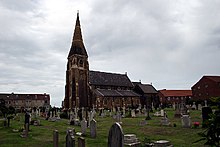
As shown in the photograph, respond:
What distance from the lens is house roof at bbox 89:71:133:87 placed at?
6656 cm

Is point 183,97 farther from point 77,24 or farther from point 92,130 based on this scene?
point 92,130

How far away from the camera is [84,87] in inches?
2398

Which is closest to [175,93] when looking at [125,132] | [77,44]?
[77,44]

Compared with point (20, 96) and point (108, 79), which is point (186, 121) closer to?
point (108, 79)

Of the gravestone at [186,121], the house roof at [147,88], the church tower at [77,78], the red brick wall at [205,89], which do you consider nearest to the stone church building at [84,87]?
the church tower at [77,78]

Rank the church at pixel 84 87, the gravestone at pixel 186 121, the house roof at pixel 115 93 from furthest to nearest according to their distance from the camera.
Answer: the house roof at pixel 115 93, the church at pixel 84 87, the gravestone at pixel 186 121

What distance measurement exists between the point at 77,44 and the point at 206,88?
41738 mm

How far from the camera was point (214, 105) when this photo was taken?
4086 millimetres

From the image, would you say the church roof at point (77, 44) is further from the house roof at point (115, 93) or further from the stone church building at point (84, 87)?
the house roof at point (115, 93)

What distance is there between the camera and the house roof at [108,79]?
6656 centimetres

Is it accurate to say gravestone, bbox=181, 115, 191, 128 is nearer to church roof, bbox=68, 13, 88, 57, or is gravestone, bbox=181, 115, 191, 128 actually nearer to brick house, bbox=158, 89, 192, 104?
church roof, bbox=68, 13, 88, 57

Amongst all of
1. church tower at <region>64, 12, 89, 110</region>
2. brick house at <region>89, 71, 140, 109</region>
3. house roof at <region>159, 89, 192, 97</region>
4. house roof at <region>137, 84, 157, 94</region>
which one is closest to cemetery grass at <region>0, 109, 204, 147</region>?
church tower at <region>64, 12, 89, 110</region>

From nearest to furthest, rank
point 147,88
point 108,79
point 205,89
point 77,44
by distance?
point 77,44
point 205,89
point 108,79
point 147,88

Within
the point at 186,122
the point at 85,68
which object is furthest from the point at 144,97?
the point at 186,122
